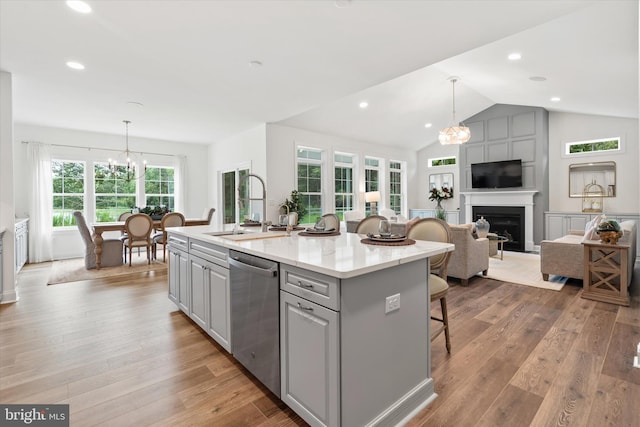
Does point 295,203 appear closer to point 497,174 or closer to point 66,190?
point 66,190

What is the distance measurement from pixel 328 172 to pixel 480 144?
13.6 feet

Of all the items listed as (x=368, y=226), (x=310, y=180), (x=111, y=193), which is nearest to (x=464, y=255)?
(x=368, y=226)

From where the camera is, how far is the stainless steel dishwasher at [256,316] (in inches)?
69.2

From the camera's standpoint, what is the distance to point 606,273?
12.2 feet

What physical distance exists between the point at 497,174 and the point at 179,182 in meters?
8.04

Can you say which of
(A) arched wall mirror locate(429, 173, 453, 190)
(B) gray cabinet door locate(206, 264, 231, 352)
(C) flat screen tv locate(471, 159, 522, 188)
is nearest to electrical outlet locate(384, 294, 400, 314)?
(B) gray cabinet door locate(206, 264, 231, 352)

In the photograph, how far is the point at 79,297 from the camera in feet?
12.5

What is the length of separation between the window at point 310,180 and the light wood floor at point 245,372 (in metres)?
4.00

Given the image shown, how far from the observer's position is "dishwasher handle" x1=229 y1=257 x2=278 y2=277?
1729 millimetres

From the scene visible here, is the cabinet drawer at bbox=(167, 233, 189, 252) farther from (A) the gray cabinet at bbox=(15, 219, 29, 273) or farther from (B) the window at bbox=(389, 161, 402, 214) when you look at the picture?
(B) the window at bbox=(389, 161, 402, 214)

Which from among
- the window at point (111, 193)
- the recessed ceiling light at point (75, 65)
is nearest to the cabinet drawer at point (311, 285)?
the recessed ceiling light at point (75, 65)

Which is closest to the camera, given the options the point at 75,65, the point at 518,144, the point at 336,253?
the point at 336,253

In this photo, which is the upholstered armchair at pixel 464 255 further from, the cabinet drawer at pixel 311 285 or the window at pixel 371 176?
the window at pixel 371 176

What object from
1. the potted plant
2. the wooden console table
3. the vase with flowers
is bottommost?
the wooden console table
